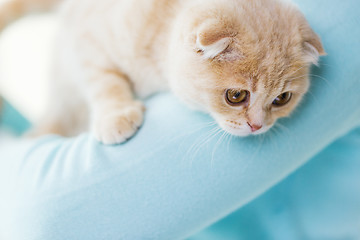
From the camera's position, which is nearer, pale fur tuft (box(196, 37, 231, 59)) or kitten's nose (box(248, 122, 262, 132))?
pale fur tuft (box(196, 37, 231, 59))

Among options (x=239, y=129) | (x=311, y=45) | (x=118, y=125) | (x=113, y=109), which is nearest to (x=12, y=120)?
(x=113, y=109)

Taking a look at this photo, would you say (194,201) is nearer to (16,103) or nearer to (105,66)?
(105,66)

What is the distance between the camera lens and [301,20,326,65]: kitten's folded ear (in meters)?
0.93

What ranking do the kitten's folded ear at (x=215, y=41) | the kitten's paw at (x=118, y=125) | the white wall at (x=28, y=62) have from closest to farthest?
the kitten's folded ear at (x=215, y=41), the kitten's paw at (x=118, y=125), the white wall at (x=28, y=62)

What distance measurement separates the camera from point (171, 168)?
3.18 ft

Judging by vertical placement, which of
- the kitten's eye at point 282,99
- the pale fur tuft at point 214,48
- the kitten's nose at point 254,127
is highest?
the pale fur tuft at point 214,48

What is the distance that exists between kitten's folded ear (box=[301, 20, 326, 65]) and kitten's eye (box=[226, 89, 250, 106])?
9.1 inches

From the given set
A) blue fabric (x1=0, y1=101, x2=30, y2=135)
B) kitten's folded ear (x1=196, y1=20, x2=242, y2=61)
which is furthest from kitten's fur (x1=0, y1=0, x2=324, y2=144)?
blue fabric (x1=0, y1=101, x2=30, y2=135)

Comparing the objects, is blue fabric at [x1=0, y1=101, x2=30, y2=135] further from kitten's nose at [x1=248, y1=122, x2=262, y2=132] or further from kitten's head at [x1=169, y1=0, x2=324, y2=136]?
kitten's nose at [x1=248, y1=122, x2=262, y2=132]

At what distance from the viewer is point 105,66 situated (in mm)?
1327

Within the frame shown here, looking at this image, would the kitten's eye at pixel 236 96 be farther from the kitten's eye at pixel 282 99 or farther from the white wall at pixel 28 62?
the white wall at pixel 28 62

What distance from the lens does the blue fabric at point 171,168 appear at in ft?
3.09

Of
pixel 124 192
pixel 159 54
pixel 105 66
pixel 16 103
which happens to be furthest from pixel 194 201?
pixel 16 103

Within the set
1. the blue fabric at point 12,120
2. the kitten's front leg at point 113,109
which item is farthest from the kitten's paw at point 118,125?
the blue fabric at point 12,120
